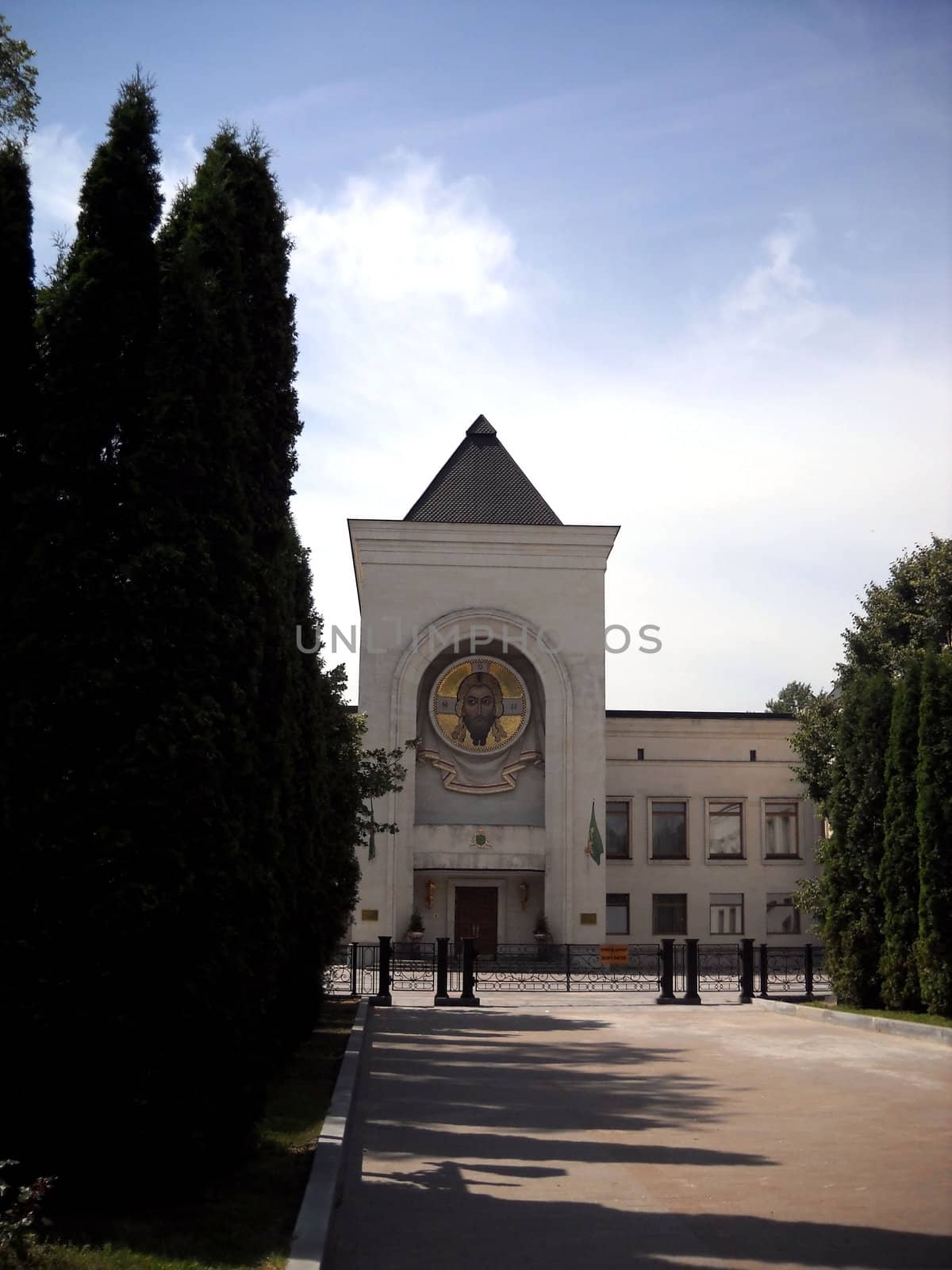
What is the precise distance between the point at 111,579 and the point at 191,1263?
364 centimetres

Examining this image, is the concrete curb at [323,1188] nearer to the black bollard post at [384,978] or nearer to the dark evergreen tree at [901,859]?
the dark evergreen tree at [901,859]

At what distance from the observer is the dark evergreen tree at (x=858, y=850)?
1891 cm

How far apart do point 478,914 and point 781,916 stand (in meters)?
11.2

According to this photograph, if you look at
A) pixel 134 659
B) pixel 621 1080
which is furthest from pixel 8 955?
pixel 621 1080

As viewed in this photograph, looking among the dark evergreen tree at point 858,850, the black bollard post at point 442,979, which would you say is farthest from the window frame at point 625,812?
the dark evergreen tree at point 858,850

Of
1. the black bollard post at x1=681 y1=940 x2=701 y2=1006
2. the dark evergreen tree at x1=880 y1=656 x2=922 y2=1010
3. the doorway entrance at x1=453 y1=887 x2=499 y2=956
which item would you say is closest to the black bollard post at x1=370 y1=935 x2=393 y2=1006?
the black bollard post at x1=681 y1=940 x2=701 y2=1006

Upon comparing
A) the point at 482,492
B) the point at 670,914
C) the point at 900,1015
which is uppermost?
the point at 482,492

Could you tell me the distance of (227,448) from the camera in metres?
7.84

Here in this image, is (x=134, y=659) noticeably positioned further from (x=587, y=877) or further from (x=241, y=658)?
(x=587, y=877)

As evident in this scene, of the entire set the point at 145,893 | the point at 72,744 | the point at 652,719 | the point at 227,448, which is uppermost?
the point at 652,719

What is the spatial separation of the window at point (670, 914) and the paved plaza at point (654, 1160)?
89.8ft

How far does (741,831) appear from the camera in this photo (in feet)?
145

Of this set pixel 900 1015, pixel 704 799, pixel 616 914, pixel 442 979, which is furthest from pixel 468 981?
pixel 704 799

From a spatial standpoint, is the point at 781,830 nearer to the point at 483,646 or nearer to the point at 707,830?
the point at 707,830
